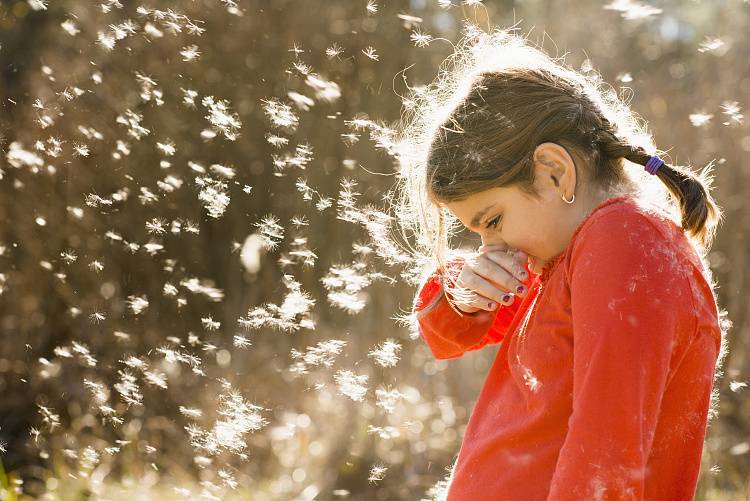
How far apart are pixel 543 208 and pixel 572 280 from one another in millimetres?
190

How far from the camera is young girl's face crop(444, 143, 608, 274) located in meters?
1.41

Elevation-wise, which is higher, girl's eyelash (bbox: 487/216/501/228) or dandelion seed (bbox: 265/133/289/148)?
girl's eyelash (bbox: 487/216/501/228)

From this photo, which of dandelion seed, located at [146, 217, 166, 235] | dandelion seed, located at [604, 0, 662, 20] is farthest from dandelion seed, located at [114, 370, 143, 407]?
dandelion seed, located at [604, 0, 662, 20]

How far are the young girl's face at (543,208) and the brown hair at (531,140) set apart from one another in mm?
19

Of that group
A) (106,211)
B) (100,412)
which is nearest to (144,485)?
(100,412)

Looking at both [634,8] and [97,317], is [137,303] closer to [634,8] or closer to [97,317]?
[97,317]

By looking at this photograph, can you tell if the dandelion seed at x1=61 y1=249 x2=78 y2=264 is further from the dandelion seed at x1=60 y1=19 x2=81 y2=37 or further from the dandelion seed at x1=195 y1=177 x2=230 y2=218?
the dandelion seed at x1=60 y1=19 x2=81 y2=37

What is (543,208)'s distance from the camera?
1.42 meters

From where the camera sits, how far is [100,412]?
4.09 m

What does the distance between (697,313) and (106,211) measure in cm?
345

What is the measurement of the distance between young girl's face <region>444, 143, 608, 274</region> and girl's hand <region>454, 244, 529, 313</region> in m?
0.05

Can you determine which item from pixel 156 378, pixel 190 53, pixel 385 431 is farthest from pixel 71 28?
pixel 385 431

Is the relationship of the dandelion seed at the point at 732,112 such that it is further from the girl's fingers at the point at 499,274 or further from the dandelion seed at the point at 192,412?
the dandelion seed at the point at 192,412

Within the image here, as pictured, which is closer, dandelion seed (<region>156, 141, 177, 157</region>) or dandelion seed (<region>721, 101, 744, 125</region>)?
dandelion seed (<region>721, 101, 744, 125</region>)
